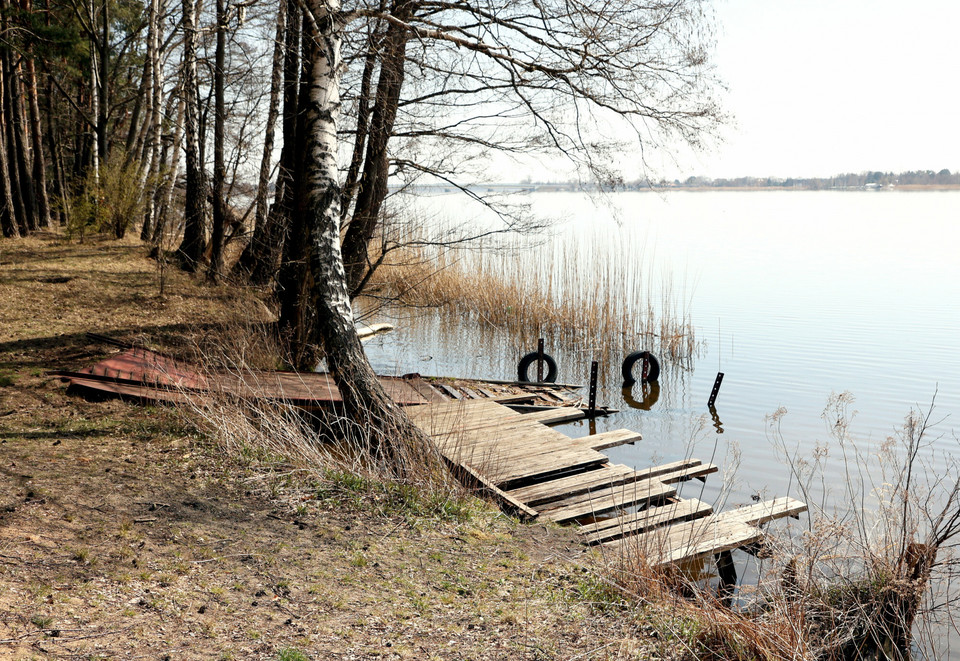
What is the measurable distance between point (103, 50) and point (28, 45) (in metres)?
1.33

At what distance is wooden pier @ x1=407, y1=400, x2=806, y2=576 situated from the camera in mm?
4973

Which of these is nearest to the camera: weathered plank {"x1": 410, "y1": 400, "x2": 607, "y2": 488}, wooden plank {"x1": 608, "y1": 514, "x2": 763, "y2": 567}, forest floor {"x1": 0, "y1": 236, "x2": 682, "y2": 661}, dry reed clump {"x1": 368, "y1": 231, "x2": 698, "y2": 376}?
forest floor {"x1": 0, "y1": 236, "x2": 682, "y2": 661}

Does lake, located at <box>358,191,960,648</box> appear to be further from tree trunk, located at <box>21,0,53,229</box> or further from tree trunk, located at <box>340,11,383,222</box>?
tree trunk, located at <box>21,0,53,229</box>

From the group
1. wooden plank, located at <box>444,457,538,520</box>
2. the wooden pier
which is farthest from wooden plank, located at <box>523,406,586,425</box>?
wooden plank, located at <box>444,457,538,520</box>

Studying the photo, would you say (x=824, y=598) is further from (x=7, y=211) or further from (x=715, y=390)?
(x=7, y=211)

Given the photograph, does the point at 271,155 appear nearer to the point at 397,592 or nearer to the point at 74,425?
the point at 74,425

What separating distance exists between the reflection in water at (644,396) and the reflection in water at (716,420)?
845mm

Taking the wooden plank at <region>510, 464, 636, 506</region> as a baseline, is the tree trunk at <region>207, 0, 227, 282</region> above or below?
above

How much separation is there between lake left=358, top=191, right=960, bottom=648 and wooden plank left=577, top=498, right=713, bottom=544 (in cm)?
35

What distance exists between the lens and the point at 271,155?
12.6 metres

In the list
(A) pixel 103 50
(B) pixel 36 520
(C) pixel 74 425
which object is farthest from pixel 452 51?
(A) pixel 103 50

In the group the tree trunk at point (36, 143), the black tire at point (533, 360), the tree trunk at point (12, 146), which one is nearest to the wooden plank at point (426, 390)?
the black tire at point (533, 360)

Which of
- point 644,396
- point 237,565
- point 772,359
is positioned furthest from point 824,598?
point 772,359

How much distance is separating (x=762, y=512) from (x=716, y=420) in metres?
4.18
